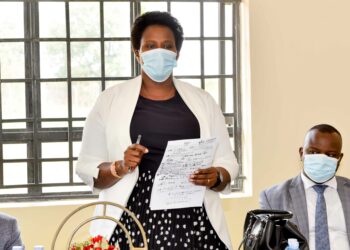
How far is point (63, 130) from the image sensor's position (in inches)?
173

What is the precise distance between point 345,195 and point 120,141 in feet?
3.48

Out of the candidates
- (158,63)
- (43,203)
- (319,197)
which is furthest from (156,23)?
(43,203)

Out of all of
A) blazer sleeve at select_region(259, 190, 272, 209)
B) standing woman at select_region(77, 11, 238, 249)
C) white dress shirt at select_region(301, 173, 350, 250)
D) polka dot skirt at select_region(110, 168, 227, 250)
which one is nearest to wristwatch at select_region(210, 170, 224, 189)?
standing woman at select_region(77, 11, 238, 249)

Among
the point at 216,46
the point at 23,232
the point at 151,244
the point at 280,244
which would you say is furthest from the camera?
the point at 216,46

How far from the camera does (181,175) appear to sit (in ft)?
7.89

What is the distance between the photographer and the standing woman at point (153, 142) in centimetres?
240

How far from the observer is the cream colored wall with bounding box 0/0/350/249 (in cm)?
A: 436

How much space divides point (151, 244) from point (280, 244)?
0.57 meters

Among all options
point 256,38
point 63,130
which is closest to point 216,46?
point 256,38

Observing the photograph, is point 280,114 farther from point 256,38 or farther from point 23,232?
point 23,232

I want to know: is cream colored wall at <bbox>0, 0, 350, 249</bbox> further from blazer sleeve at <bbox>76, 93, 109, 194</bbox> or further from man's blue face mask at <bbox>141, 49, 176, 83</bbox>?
blazer sleeve at <bbox>76, 93, 109, 194</bbox>

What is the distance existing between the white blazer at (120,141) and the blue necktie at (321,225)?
0.46 meters

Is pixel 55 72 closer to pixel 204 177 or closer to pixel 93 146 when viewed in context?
pixel 93 146

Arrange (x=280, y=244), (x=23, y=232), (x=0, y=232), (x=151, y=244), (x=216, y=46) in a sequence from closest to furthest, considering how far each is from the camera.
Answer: (x=280, y=244) < (x=151, y=244) < (x=0, y=232) < (x=23, y=232) < (x=216, y=46)
